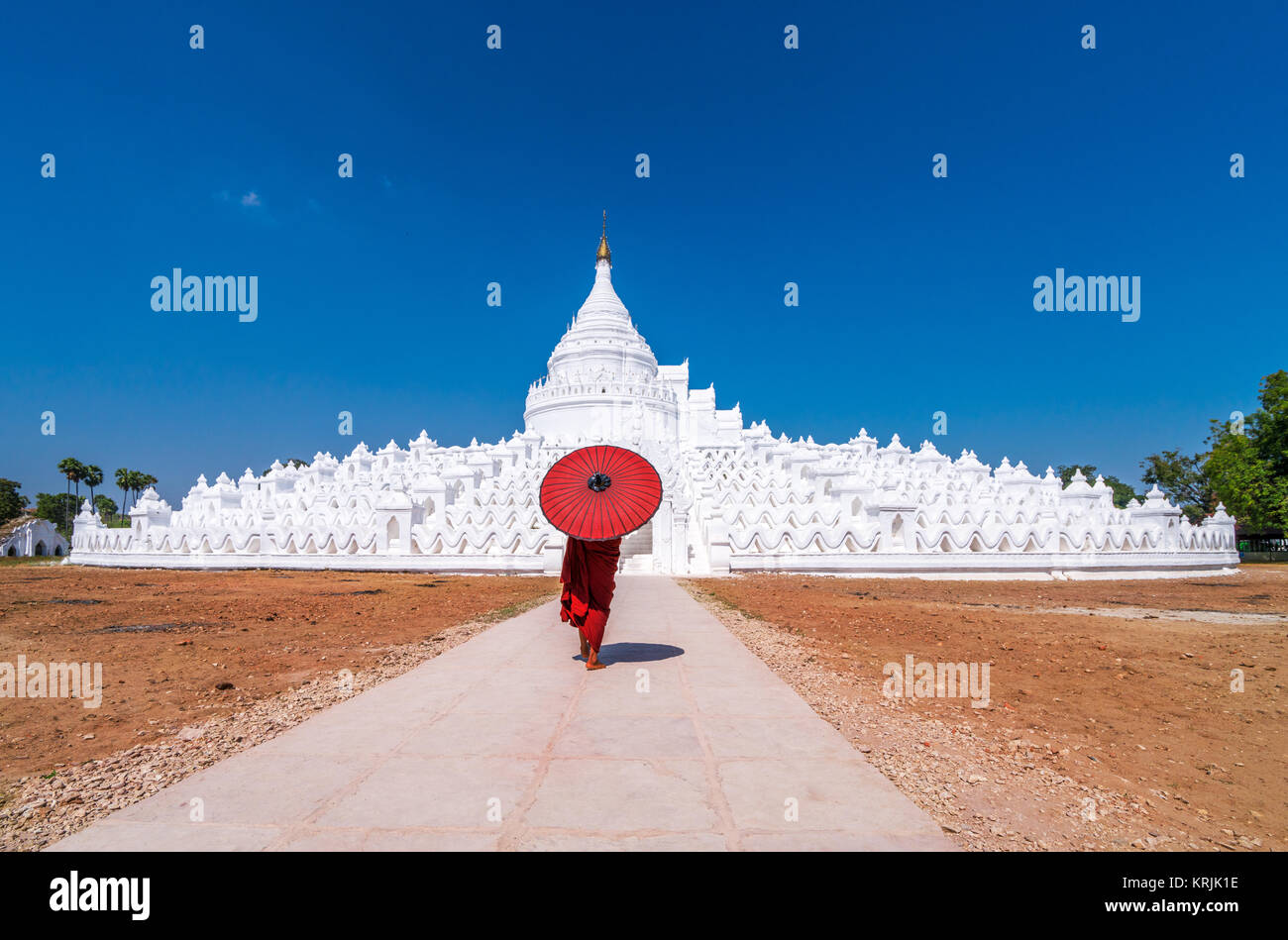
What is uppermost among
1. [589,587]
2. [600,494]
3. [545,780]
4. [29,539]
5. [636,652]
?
[600,494]

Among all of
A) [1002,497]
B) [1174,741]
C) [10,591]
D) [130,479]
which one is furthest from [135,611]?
[130,479]

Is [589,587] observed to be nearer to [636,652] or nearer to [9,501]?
[636,652]

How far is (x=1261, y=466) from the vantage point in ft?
121

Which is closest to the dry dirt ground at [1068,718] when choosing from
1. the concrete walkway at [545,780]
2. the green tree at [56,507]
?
the concrete walkway at [545,780]

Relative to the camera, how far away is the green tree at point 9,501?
51697 mm

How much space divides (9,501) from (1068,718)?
7285cm

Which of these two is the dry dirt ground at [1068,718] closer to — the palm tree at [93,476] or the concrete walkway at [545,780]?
the concrete walkway at [545,780]

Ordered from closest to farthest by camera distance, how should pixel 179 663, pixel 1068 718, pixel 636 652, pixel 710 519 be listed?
pixel 1068 718 < pixel 179 663 < pixel 636 652 < pixel 710 519

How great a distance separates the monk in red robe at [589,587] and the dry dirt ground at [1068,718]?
2182 millimetres

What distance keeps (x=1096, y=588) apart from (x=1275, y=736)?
17.3m

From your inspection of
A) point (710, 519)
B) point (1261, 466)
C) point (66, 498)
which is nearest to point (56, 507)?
point (66, 498)

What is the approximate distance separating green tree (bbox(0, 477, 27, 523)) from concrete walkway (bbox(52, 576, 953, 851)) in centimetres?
6610

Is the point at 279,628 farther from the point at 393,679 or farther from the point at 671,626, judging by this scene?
the point at 671,626

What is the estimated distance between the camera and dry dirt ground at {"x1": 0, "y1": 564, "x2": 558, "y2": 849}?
4.38 metres
